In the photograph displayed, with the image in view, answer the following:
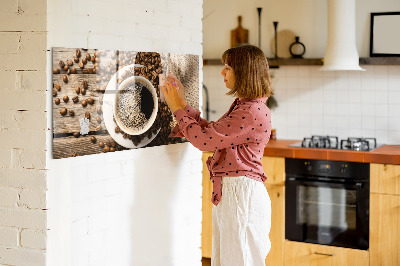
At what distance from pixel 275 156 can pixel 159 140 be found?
5.32 ft

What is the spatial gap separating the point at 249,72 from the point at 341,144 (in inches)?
71.6

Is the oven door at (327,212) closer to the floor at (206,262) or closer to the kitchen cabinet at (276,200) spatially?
the kitchen cabinet at (276,200)

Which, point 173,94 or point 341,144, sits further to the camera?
point 341,144

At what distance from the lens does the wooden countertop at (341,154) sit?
389 centimetres

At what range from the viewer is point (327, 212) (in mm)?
4172

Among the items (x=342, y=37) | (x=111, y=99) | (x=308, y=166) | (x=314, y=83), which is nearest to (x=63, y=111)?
(x=111, y=99)

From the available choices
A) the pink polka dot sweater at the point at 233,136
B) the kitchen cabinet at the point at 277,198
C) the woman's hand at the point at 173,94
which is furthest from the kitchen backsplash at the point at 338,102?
the woman's hand at the point at 173,94

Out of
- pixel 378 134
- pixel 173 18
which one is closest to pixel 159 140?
pixel 173 18

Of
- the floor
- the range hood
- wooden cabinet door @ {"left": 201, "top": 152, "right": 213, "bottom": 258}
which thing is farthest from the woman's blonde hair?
the floor

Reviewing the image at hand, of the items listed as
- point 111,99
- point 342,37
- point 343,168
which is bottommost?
point 343,168

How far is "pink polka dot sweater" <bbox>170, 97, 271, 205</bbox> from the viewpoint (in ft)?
8.48

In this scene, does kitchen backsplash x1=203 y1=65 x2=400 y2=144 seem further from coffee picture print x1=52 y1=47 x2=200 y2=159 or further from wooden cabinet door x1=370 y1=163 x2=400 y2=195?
coffee picture print x1=52 y1=47 x2=200 y2=159

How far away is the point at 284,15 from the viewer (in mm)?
4859

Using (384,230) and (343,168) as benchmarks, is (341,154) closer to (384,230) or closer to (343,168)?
(343,168)
